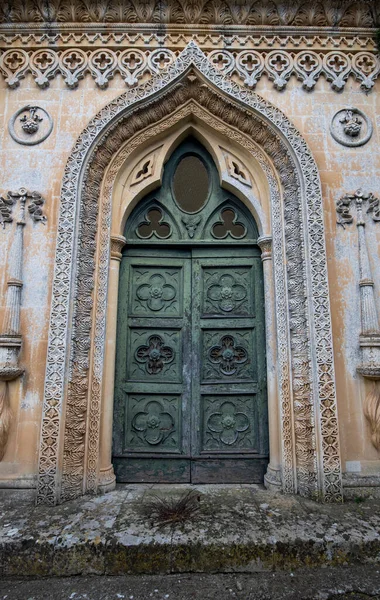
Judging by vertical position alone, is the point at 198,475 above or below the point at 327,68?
below

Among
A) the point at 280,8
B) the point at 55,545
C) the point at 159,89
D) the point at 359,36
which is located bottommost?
the point at 55,545

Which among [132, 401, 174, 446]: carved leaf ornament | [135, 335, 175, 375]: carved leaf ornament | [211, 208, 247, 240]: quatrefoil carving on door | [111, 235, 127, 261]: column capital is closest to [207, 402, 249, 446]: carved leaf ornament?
[132, 401, 174, 446]: carved leaf ornament

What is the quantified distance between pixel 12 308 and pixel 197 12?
4.51m

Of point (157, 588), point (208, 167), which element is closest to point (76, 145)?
point (208, 167)

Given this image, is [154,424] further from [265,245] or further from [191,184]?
[191,184]

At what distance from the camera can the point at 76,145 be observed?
4.62 m

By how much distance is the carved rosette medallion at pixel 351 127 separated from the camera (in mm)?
4785

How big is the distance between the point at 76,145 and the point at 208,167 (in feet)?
5.80

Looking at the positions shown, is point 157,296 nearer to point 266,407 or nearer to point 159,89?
point 266,407

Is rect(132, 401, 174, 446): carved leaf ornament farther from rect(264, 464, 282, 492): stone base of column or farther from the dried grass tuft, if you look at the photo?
rect(264, 464, 282, 492): stone base of column

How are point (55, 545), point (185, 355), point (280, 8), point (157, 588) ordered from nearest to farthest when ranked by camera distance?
point (157, 588) < point (55, 545) < point (185, 355) < point (280, 8)

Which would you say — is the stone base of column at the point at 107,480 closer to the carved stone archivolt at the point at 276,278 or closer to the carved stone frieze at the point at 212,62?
the carved stone archivolt at the point at 276,278

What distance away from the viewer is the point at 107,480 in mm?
4211

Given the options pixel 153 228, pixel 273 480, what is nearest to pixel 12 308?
pixel 153 228
